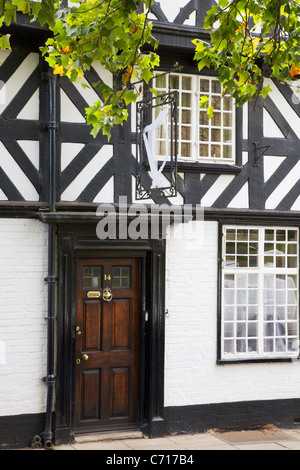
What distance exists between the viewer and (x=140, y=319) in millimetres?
8969

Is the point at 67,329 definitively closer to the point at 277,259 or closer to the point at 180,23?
the point at 277,259

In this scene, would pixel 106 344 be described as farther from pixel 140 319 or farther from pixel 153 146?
pixel 153 146

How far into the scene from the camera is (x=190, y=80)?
364 inches

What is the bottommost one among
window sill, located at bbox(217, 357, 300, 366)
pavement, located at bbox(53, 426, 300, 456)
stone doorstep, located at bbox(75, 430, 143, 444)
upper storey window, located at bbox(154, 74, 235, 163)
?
pavement, located at bbox(53, 426, 300, 456)

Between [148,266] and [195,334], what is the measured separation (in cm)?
113

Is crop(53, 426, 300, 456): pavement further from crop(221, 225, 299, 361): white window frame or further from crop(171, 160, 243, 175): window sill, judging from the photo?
crop(171, 160, 243, 175): window sill

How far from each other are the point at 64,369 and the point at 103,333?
716 millimetres

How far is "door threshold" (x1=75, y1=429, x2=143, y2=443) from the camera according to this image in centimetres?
859

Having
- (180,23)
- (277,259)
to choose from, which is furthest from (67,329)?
(180,23)

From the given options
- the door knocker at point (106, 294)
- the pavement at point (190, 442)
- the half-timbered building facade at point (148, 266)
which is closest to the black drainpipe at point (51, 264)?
the half-timbered building facade at point (148, 266)

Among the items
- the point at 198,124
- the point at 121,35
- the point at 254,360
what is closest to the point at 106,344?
the point at 254,360

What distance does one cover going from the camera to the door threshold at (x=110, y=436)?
8.59 m

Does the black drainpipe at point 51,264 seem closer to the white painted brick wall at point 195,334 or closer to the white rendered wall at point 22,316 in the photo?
the white rendered wall at point 22,316

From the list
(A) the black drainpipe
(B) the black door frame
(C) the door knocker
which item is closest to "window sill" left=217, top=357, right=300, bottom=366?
(B) the black door frame
